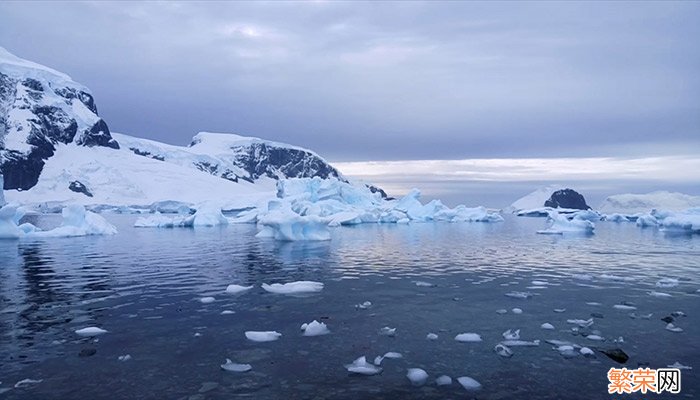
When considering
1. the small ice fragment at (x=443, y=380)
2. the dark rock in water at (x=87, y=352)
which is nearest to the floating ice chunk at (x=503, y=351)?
the small ice fragment at (x=443, y=380)

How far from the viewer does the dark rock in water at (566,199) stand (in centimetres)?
16988

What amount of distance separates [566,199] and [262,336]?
17920cm

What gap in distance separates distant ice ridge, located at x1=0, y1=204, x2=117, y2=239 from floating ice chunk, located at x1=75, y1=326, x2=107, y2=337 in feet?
108

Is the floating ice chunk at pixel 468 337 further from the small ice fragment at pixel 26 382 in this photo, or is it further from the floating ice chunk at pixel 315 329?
the small ice fragment at pixel 26 382

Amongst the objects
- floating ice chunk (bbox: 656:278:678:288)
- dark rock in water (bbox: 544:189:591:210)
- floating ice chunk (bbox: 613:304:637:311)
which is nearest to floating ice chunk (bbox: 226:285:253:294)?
floating ice chunk (bbox: 613:304:637:311)

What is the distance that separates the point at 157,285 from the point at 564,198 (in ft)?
575

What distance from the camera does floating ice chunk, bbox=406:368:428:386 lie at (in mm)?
8203

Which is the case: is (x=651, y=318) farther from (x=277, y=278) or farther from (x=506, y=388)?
(x=277, y=278)

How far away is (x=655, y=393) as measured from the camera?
7.89 meters

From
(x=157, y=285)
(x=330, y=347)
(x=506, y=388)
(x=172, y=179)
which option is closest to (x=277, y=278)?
(x=157, y=285)

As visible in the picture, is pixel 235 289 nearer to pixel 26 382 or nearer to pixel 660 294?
pixel 26 382

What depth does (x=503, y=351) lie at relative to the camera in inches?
381

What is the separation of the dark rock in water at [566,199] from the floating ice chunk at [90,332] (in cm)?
17685

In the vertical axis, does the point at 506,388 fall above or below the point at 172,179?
below
